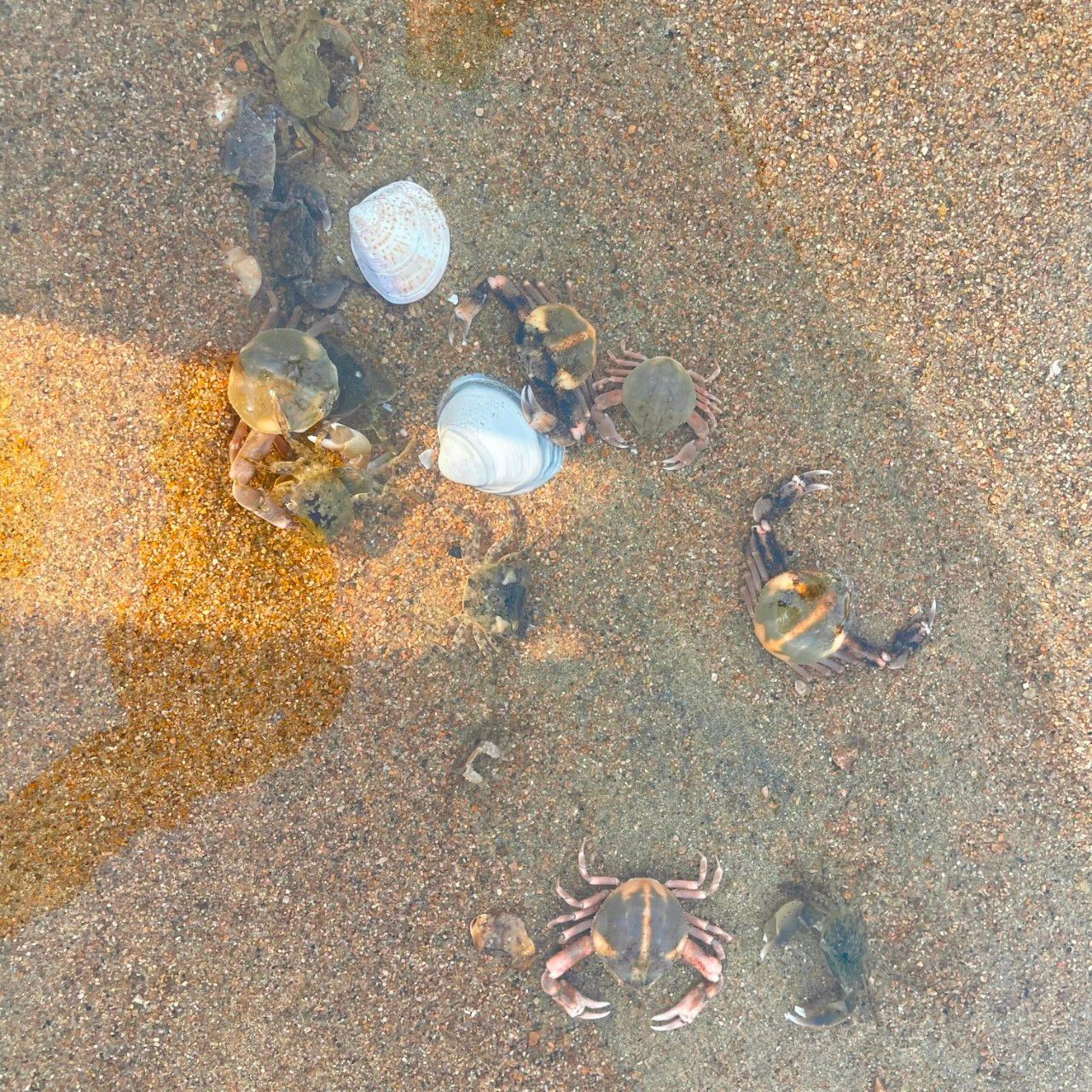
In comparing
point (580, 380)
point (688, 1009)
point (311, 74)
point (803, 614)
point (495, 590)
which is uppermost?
point (311, 74)

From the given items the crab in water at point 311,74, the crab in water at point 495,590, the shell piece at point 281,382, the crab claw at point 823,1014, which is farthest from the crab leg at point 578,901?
the crab in water at point 311,74

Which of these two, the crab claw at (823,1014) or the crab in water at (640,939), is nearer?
the crab in water at (640,939)

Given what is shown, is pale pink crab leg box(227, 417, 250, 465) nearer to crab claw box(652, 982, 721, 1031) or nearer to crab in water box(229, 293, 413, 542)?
crab in water box(229, 293, 413, 542)

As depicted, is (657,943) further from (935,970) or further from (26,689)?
→ (26,689)

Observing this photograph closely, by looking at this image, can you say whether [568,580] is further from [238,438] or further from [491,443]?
[238,438]

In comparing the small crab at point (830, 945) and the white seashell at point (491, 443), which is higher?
the white seashell at point (491, 443)

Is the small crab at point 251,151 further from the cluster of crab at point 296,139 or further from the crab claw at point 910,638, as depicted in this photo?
the crab claw at point 910,638

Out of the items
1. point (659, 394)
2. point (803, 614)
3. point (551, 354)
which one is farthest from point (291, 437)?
point (803, 614)
